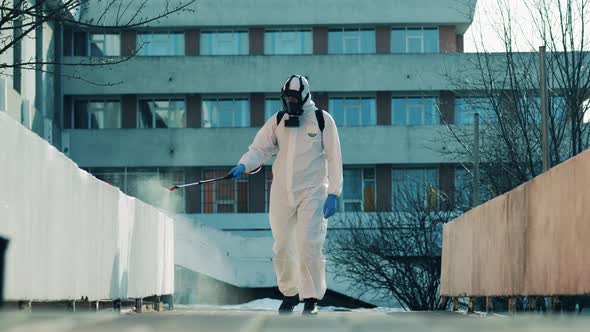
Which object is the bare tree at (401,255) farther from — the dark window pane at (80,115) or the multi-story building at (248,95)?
the dark window pane at (80,115)

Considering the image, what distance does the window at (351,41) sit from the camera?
54219 mm

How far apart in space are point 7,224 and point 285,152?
4.90m

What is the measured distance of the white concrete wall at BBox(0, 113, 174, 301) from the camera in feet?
24.9

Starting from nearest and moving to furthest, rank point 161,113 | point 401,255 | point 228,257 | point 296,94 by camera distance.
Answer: point 296,94, point 401,255, point 228,257, point 161,113

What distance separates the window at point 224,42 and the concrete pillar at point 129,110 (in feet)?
12.5

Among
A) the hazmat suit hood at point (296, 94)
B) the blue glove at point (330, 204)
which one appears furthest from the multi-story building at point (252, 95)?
the blue glove at point (330, 204)

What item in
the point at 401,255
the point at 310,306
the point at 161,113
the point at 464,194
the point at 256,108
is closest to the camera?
the point at 310,306

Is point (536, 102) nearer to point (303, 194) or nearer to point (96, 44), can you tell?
point (303, 194)

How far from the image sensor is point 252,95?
2135 inches

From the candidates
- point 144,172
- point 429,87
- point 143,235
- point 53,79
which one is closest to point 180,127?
point 144,172

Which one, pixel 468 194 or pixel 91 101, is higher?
pixel 91 101

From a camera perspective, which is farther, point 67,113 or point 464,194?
point 67,113

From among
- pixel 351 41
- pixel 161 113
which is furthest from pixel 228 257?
pixel 351 41

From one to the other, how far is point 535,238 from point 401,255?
2479cm
